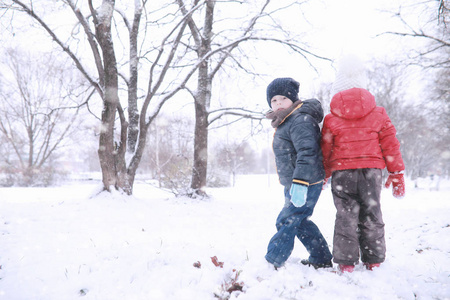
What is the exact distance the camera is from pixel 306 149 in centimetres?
193

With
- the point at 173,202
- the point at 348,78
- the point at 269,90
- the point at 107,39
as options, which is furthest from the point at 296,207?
the point at 107,39

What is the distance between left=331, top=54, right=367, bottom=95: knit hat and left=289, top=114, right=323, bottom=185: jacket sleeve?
594 mm

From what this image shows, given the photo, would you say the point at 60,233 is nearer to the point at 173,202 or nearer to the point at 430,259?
the point at 173,202

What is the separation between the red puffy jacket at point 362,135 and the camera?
2.01 m

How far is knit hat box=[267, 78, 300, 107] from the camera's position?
2.24 meters

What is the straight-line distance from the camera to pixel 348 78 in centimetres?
231

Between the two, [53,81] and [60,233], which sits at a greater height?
[53,81]

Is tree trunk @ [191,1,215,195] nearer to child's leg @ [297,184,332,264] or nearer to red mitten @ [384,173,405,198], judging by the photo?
child's leg @ [297,184,332,264]

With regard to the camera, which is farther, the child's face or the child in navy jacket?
the child's face

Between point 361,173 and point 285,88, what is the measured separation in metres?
1.00

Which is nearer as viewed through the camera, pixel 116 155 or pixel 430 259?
pixel 430 259

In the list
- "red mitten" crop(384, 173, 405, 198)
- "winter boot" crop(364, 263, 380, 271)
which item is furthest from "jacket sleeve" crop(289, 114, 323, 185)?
"winter boot" crop(364, 263, 380, 271)

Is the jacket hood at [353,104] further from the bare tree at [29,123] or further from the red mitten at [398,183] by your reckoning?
the bare tree at [29,123]

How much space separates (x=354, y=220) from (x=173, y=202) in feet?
16.0
